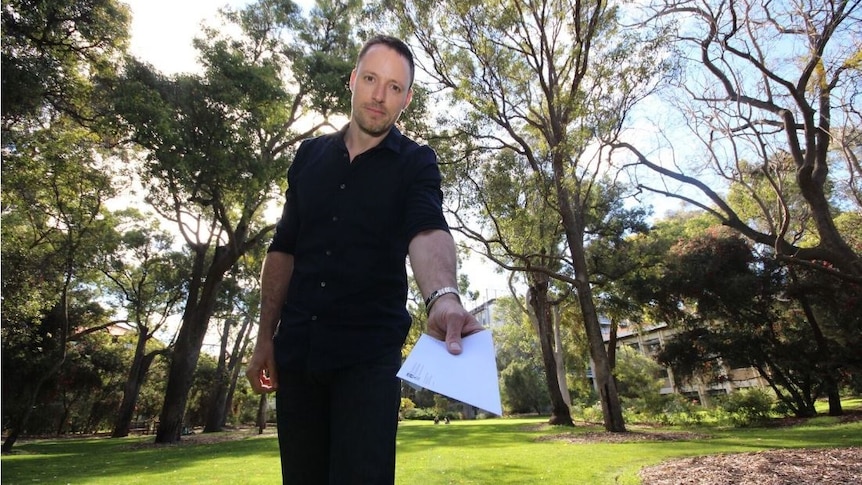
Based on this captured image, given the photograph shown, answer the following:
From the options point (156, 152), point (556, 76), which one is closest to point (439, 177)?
point (156, 152)

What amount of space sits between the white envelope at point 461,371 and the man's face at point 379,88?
88cm

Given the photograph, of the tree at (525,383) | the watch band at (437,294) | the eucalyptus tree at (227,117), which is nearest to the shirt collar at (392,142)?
the watch band at (437,294)

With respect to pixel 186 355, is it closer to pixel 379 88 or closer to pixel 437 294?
pixel 379 88

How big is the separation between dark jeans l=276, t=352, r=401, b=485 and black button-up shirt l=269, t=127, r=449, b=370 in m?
0.06

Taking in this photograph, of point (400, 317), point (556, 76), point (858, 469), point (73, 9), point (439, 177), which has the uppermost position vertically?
point (556, 76)

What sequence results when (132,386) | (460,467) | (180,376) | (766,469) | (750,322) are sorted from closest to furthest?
(766,469) → (460,467) → (180,376) → (750,322) → (132,386)

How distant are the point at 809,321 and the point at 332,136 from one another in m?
19.1

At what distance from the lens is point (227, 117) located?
1237 cm

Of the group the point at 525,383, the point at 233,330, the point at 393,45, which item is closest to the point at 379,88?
the point at 393,45

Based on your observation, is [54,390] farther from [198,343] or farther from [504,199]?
[504,199]

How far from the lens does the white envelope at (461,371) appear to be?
1046 millimetres

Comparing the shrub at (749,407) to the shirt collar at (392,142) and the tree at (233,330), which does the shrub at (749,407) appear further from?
the tree at (233,330)

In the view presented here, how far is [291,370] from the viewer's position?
→ 1.57m

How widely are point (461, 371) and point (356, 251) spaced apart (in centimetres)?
65
